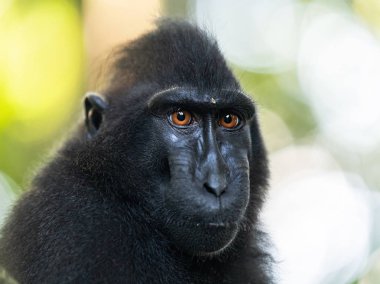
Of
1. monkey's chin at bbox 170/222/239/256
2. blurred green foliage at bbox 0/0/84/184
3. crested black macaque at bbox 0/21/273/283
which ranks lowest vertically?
blurred green foliage at bbox 0/0/84/184

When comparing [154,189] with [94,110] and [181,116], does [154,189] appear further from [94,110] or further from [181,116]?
[94,110]

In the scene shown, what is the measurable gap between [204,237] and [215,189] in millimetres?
421

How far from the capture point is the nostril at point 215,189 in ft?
17.4

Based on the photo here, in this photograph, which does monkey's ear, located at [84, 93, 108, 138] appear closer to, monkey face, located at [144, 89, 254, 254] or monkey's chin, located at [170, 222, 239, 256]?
monkey face, located at [144, 89, 254, 254]

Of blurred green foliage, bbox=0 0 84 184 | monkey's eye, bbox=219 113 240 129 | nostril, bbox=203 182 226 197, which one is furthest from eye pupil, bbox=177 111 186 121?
blurred green foliage, bbox=0 0 84 184

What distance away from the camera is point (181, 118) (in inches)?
226

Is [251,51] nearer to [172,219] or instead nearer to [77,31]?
[77,31]

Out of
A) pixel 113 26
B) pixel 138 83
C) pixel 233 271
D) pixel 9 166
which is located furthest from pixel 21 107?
pixel 233 271

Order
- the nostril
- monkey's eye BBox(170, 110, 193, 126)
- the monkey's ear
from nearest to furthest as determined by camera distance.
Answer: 1. the nostril
2. monkey's eye BBox(170, 110, 193, 126)
3. the monkey's ear

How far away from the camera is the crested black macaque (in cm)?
518

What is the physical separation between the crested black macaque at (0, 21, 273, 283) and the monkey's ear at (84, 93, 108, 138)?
10 mm

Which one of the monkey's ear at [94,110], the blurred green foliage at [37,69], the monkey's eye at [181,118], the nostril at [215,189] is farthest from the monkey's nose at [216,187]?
the blurred green foliage at [37,69]

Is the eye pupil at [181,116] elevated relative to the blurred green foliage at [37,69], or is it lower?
elevated

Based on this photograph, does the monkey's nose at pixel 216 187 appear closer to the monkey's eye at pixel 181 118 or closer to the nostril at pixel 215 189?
the nostril at pixel 215 189
